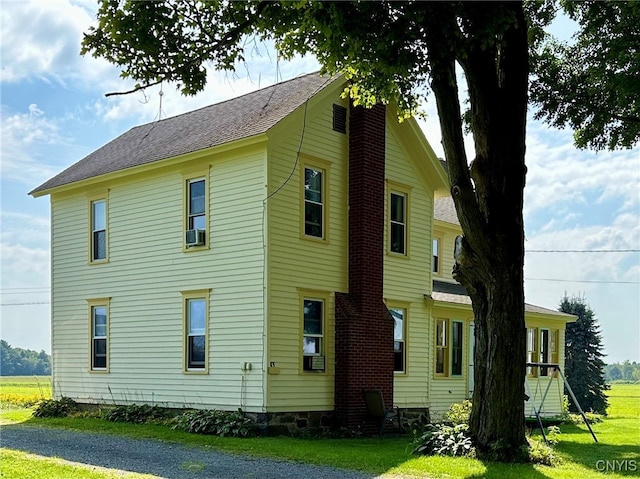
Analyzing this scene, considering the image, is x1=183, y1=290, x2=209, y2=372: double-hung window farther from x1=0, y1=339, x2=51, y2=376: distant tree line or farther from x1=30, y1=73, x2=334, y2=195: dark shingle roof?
x1=0, y1=339, x2=51, y2=376: distant tree line

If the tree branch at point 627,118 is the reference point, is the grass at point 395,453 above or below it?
below

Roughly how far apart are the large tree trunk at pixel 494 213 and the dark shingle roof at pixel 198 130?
4944 millimetres

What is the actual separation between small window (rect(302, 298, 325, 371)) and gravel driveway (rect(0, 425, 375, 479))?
114 inches

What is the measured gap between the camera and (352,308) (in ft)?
59.7

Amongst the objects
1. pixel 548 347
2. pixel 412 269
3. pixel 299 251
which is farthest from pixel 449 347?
pixel 299 251

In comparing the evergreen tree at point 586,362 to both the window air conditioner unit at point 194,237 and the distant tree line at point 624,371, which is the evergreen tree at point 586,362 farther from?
the distant tree line at point 624,371

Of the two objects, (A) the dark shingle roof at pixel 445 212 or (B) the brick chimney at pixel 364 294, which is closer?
(B) the brick chimney at pixel 364 294

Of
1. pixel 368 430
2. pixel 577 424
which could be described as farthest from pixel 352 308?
pixel 577 424

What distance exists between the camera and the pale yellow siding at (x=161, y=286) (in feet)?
55.4

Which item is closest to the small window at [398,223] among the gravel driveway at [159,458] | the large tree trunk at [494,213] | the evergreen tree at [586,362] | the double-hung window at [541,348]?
the large tree trunk at [494,213]

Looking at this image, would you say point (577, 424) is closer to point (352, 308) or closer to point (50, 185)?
point (352, 308)

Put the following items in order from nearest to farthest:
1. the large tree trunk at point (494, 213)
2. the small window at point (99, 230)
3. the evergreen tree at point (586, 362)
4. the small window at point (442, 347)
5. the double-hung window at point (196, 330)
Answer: the large tree trunk at point (494, 213) < the double-hung window at point (196, 330) < the small window at point (99, 230) < the small window at point (442, 347) < the evergreen tree at point (586, 362)

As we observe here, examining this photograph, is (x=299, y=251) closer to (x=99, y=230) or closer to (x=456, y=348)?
(x=99, y=230)

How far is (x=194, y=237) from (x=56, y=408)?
6579 mm
